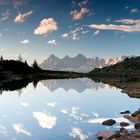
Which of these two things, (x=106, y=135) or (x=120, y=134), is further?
(x=106, y=135)

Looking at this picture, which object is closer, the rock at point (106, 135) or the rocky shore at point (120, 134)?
the rocky shore at point (120, 134)

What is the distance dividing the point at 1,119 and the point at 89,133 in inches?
582

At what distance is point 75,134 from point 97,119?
11.6 metres

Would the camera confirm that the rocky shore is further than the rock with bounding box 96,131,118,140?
No

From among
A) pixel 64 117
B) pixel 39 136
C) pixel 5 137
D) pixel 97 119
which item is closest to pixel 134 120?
pixel 97 119

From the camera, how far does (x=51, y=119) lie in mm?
48656

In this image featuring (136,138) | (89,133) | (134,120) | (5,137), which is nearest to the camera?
(136,138)

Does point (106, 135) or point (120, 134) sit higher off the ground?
point (120, 134)

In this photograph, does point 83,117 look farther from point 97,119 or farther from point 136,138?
point 136,138

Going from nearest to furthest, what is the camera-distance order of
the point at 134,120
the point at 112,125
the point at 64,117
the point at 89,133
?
the point at 89,133 → the point at 112,125 → the point at 134,120 → the point at 64,117

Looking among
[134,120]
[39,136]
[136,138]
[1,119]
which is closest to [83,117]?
[134,120]

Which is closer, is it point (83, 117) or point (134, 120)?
point (134, 120)

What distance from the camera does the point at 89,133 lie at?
38.2 meters

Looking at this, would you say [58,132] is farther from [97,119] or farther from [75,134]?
[97,119]
